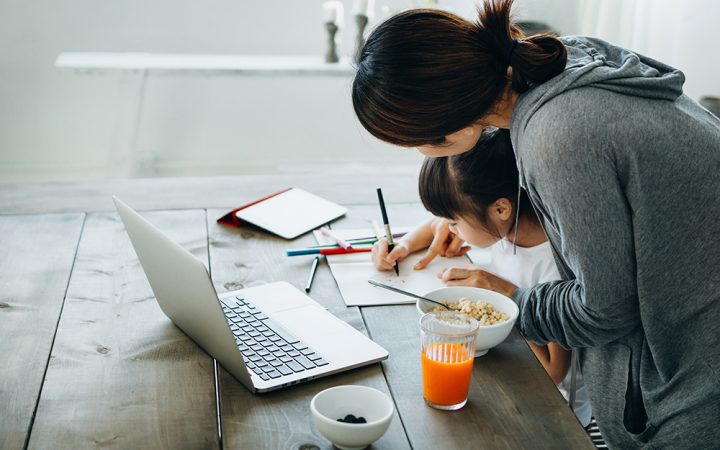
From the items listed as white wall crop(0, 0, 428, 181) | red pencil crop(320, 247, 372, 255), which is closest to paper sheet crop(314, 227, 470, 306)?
red pencil crop(320, 247, 372, 255)

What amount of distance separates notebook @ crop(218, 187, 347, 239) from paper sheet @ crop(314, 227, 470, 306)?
0.08 meters

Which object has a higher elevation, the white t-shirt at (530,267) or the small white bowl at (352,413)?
the small white bowl at (352,413)

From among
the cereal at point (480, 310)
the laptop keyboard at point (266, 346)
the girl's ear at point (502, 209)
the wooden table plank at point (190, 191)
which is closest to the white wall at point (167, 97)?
the wooden table plank at point (190, 191)

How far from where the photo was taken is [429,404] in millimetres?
1018

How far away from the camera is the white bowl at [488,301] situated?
111cm

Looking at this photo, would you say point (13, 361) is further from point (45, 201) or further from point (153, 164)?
point (153, 164)

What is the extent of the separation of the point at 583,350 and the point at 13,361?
32.7 inches

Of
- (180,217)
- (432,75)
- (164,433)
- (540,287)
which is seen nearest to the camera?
(164,433)

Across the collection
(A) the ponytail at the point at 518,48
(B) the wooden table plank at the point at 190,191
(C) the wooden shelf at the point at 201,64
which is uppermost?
(A) the ponytail at the point at 518,48

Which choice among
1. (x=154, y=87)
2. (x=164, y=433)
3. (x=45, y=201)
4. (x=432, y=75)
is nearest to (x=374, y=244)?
(x=432, y=75)

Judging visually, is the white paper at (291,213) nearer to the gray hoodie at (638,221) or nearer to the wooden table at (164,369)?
the wooden table at (164,369)

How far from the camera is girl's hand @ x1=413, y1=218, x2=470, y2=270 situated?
149cm

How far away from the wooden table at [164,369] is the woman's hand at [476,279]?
0.11 metres

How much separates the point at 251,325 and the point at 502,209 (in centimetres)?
49
